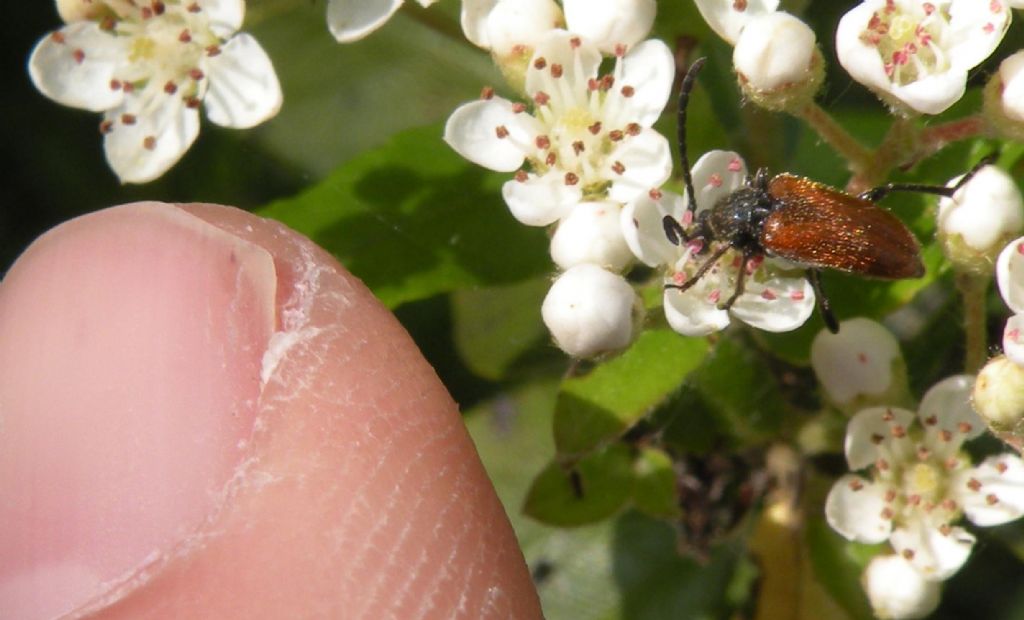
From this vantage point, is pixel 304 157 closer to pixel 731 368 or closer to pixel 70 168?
pixel 70 168

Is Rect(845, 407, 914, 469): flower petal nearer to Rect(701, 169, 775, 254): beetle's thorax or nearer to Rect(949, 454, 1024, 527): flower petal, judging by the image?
Rect(949, 454, 1024, 527): flower petal

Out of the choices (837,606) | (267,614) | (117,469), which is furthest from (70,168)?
(837,606)

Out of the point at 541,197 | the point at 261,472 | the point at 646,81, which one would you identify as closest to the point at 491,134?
the point at 541,197

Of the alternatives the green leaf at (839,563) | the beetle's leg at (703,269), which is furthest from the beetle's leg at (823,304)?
the green leaf at (839,563)

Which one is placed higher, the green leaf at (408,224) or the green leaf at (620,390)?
the green leaf at (408,224)

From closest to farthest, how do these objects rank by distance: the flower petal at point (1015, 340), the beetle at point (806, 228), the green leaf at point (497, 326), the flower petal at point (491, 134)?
the flower petal at point (1015, 340) → the beetle at point (806, 228) → the flower petal at point (491, 134) → the green leaf at point (497, 326)

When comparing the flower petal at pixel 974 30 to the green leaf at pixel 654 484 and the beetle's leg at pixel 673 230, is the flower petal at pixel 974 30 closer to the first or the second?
the beetle's leg at pixel 673 230
